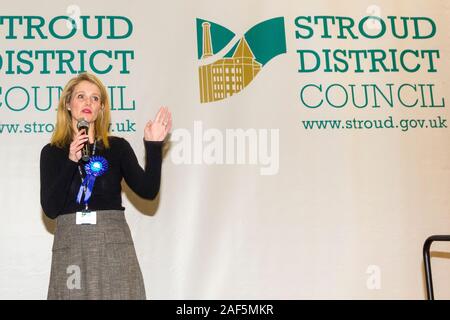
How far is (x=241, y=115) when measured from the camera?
3572 mm

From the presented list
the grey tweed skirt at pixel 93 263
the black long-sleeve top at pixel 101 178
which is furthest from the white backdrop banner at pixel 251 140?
the grey tweed skirt at pixel 93 263

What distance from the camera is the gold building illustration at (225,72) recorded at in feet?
11.7

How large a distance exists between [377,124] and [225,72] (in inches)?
39.0

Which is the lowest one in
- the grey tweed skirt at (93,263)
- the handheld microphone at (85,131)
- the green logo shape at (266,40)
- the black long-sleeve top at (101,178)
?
the grey tweed skirt at (93,263)

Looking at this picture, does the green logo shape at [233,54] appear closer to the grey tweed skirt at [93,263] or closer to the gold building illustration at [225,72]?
the gold building illustration at [225,72]

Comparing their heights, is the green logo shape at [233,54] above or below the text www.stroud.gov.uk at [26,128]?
above

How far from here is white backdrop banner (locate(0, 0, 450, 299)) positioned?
344 cm

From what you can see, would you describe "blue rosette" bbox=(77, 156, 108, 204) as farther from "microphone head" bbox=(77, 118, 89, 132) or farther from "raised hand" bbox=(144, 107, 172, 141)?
"raised hand" bbox=(144, 107, 172, 141)

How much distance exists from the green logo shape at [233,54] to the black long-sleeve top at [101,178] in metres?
1.12

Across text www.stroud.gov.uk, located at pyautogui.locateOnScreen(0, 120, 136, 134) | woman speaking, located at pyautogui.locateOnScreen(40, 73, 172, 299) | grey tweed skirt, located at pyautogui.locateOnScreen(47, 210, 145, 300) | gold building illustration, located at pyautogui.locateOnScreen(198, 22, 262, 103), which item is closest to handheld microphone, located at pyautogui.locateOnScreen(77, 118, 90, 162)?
woman speaking, located at pyautogui.locateOnScreen(40, 73, 172, 299)

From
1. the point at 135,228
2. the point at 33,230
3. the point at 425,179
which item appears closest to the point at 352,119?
the point at 425,179

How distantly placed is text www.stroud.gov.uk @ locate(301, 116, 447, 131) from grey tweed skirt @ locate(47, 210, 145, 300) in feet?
5.46

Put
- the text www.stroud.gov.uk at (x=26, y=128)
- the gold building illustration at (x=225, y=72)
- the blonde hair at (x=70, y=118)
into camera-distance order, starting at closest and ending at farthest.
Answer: the blonde hair at (x=70, y=118) < the text www.stroud.gov.uk at (x=26, y=128) < the gold building illustration at (x=225, y=72)

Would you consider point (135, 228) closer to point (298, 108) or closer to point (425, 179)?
point (298, 108)
